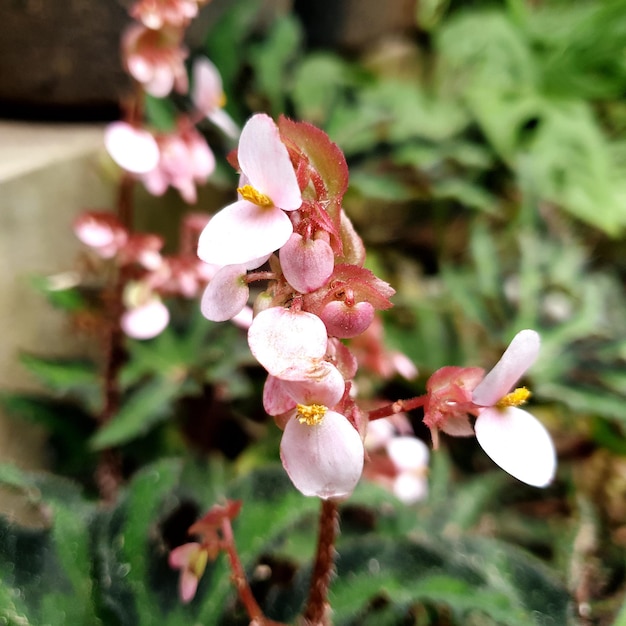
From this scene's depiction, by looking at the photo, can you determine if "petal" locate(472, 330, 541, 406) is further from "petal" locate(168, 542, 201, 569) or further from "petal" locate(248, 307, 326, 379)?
"petal" locate(168, 542, 201, 569)

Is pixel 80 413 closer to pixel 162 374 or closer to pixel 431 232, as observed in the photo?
pixel 162 374

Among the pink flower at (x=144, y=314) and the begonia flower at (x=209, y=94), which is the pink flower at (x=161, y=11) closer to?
the begonia flower at (x=209, y=94)

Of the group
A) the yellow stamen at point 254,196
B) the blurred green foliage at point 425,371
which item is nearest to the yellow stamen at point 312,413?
the yellow stamen at point 254,196

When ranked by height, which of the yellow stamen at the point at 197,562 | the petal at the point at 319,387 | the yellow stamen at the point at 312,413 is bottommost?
the yellow stamen at the point at 197,562

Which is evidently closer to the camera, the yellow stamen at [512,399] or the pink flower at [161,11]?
the yellow stamen at [512,399]

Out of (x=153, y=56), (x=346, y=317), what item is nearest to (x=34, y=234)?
(x=153, y=56)

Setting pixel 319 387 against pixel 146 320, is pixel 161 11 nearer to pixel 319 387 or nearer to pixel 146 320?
pixel 146 320

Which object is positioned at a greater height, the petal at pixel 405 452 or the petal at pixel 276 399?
the petal at pixel 276 399
